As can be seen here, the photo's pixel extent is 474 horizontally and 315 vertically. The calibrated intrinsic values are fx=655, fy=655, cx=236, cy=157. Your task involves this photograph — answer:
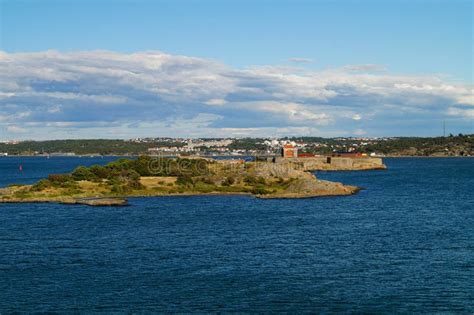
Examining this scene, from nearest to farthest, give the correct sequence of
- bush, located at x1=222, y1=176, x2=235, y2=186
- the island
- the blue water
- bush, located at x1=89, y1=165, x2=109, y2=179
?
the blue water → the island → bush, located at x1=222, y1=176, x2=235, y2=186 → bush, located at x1=89, y1=165, x2=109, y2=179

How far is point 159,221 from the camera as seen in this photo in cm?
7600

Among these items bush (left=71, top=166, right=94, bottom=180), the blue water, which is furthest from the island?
the blue water

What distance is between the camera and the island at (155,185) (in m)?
103

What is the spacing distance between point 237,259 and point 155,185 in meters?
67.0

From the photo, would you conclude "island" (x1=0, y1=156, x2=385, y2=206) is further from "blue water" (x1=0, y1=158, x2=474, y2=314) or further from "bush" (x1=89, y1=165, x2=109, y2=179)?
"blue water" (x1=0, y1=158, x2=474, y2=314)

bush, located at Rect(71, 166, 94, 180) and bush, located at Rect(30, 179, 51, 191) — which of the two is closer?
bush, located at Rect(30, 179, 51, 191)

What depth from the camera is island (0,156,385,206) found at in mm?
103312

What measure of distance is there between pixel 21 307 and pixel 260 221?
3980 centimetres

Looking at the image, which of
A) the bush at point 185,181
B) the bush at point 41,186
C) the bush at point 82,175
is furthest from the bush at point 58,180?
the bush at point 185,181

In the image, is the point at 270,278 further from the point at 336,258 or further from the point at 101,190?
the point at 101,190

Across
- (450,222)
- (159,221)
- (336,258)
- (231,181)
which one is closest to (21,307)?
(336,258)

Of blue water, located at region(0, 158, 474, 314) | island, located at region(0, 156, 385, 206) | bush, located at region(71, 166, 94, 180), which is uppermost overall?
bush, located at region(71, 166, 94, 180)

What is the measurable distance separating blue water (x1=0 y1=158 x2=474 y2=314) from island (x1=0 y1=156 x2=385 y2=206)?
44.6ft

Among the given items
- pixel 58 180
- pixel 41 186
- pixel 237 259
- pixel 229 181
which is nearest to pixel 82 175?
pixel 58 180
